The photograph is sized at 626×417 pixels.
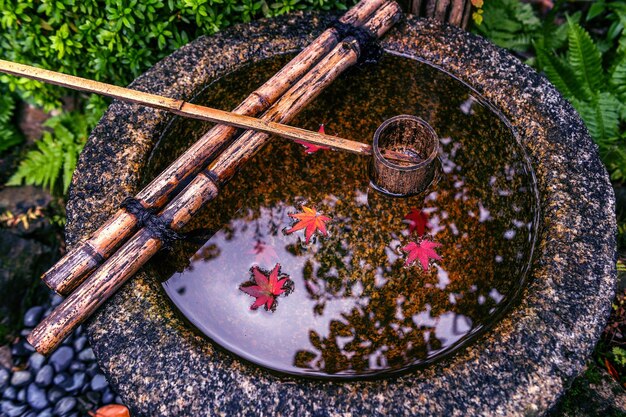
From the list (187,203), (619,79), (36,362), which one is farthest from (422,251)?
(36,362)

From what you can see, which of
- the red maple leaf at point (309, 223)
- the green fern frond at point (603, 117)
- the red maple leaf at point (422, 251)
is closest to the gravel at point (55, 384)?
the red maple leaf at point (309, 223)

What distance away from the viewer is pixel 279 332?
2234 millimetres

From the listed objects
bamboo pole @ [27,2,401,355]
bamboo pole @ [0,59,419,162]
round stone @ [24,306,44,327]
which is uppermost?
bamboo pole @ [0,59,419,162]

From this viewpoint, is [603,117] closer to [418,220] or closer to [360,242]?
[418,220]

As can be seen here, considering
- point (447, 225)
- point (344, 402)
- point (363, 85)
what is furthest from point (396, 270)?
point (363, 85)

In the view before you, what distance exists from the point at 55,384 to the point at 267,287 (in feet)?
5.93

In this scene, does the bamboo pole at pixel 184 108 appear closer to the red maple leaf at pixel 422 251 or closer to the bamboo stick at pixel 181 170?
the bamboo stick at pixel 181 170

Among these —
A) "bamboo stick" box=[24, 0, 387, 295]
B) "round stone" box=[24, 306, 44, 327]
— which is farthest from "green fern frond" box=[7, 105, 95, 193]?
"bamboo stick" box=[24, 0, 387, 295]

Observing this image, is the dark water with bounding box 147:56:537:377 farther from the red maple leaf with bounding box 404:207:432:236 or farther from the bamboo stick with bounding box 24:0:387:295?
the bamboo stick with bounding box 24:0:387:295

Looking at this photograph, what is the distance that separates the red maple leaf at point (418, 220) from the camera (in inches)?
96.7

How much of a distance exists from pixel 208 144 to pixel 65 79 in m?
0.67

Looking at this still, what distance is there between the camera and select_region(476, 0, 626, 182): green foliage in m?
3.36

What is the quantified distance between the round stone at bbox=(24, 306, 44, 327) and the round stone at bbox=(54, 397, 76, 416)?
59cm

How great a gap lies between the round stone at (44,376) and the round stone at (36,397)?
0.10 ft
